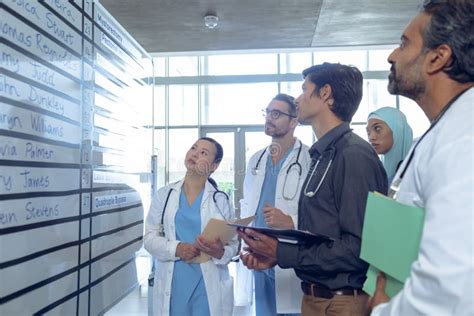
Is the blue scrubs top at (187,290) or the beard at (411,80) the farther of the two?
the blue scrubs top at (187,290)

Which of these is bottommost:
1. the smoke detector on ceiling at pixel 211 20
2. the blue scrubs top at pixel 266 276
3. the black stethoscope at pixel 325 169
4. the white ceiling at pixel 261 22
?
the blue scrubs top at pixel 266 276

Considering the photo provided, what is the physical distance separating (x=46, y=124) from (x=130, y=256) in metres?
1.08

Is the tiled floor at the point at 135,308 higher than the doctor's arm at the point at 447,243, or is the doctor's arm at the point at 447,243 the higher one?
the doctor's arm at the point at 447,243

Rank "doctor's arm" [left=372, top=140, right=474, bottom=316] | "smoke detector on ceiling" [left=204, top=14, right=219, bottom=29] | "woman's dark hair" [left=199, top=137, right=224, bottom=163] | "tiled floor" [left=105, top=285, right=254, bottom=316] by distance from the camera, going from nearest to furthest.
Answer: "doctor's arm" [left=372, top=140, right=474, bottom=316]
"woman's dark hair" [left=199, top=137, right=224, bottom=163]
"smoke detector on ceiling" [left=204, top=14, right=219, bottom=29]
"tiled floor" [left=105, top=285, right=254, bottom=316]

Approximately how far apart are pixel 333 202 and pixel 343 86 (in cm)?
46

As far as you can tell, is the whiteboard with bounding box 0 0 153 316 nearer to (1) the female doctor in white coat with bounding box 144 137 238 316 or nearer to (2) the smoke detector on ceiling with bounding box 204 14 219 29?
(1) the female doctor in white coat with bounding box 144 137 238 316

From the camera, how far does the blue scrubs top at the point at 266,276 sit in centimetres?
240

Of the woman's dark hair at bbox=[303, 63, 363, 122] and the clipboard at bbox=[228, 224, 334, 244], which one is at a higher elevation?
the woman's dark hair at bbox=[303, 63, 363, 122]

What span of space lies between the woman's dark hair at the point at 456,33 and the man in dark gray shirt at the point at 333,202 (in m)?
0.54

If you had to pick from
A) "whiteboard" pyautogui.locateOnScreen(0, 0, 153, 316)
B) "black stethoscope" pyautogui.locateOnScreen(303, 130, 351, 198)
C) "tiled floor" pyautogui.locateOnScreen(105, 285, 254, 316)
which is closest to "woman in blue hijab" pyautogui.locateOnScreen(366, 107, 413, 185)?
"black stethoscope" pyautogui.locateOnScreen(303, 130, 351, 198)

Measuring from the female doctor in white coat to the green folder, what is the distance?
3.98 feet

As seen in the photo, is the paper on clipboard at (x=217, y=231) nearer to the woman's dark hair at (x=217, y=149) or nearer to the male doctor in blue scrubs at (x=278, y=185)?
the male doctor in blue scrubs at (x=278, y=185)

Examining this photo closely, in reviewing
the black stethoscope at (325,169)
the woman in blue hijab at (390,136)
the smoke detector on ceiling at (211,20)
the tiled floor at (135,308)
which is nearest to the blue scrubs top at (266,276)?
the woman in blue hijab at (390,136)

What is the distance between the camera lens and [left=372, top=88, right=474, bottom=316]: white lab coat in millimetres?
620
